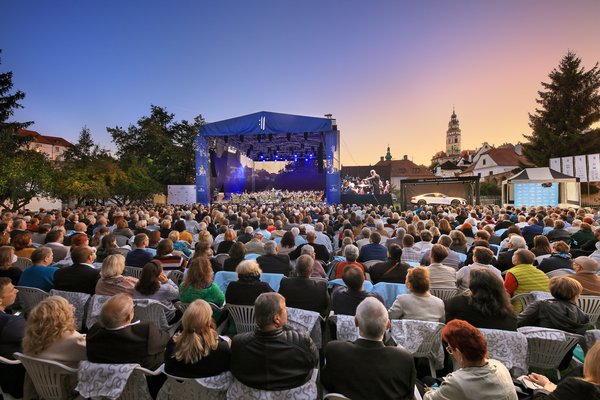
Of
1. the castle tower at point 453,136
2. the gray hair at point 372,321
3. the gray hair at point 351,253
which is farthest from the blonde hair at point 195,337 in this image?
the castle tower at point 453,136

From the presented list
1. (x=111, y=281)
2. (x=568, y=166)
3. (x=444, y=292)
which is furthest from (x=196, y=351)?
(x=568, y=166)

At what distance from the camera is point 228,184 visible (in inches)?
858

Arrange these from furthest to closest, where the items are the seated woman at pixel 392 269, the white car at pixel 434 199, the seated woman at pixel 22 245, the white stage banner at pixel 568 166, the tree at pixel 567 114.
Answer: the tree at pixel 567 114 < the white car at pixel 434 199 < the white stage banner at pixel 568 166 < the seated woman at pixel 22 245 < the seated woman at pixel 392 269

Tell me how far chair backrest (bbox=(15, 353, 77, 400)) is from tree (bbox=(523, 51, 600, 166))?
3458 cm

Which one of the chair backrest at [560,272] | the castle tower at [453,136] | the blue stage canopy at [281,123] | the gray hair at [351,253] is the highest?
the castle tower at [453,136]

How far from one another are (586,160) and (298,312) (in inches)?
816

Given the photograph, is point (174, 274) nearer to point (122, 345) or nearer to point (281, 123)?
point (122, 345)

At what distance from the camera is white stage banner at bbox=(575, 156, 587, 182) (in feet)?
54.4

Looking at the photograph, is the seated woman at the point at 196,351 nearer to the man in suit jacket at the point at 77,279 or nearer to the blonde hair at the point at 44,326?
the blonde hair at the point at 44,326

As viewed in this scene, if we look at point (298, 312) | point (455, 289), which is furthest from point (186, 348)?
point (455, 289)

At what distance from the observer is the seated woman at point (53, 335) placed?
76.0 inches

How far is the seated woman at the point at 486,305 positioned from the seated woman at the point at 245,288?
165 cm

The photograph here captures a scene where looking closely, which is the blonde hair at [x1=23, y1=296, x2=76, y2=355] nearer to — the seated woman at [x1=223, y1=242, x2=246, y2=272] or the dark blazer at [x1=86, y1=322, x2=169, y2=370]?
the dark blazer at [x1=86, y1=322, x2=169, y2=370]

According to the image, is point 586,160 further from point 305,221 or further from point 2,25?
point 2,25
